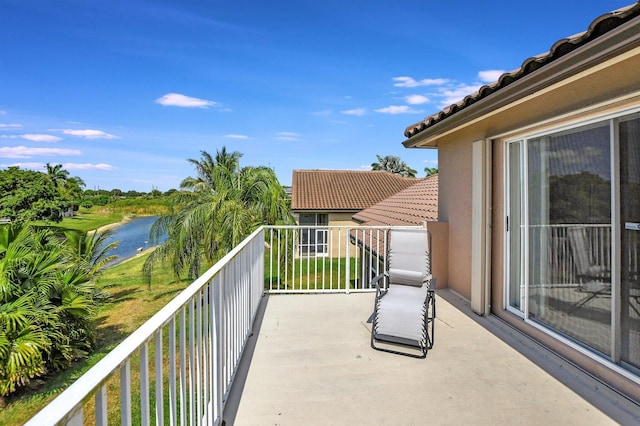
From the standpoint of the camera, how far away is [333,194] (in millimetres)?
22422

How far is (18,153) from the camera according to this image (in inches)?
1870

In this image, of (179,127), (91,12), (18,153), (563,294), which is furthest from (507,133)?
(18,153)

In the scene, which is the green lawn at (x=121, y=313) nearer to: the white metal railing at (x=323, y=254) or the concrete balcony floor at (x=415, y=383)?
the white metal railing at (x=323, y=254)

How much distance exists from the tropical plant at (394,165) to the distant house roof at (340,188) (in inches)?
830

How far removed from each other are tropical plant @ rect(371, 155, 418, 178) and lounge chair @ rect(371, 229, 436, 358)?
141ft

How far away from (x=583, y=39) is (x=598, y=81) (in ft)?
2.48

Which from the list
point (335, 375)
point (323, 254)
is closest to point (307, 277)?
point (323, 254)

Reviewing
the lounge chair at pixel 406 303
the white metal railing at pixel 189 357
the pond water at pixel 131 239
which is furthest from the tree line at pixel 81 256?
the pond water at pixel 131 239

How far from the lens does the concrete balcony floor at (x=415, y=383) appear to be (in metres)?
2.63

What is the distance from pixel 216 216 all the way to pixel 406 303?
247 inches

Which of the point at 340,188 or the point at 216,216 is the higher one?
the point at 340,188

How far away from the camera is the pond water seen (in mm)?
27406

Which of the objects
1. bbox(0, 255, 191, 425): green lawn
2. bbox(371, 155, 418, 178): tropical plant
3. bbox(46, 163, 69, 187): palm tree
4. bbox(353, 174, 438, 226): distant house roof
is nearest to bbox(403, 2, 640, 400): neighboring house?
bbox(353, 174, 438, 226): distant house roof

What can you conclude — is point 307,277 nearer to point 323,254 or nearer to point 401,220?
point 323,254
